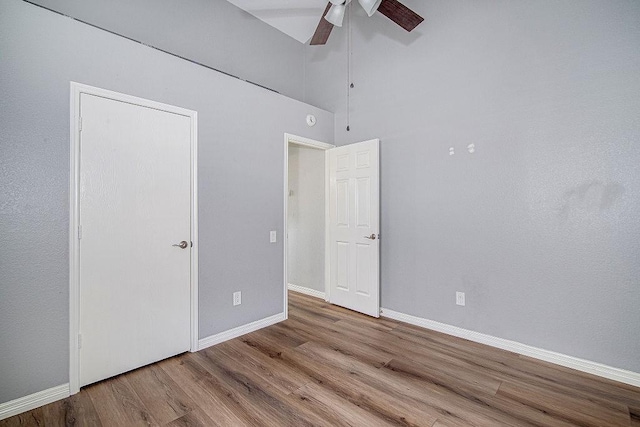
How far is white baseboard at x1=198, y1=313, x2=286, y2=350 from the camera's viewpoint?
8.93ft

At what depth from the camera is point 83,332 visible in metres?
2.08

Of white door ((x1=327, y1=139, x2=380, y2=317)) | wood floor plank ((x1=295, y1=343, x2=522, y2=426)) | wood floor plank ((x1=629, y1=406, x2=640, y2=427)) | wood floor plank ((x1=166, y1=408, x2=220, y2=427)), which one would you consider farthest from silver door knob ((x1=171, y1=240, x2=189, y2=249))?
wood floor plank ((x1=629, y1=406, x2=640, y2=427))

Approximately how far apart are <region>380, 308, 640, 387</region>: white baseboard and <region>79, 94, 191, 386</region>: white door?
7.91 ft

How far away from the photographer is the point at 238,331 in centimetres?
297

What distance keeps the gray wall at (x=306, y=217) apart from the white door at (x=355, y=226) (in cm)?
29

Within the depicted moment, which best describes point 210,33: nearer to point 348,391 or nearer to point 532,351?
point 348,391

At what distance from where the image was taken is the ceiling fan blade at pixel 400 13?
2525 millimetres

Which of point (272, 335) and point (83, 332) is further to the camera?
point (272, 335)

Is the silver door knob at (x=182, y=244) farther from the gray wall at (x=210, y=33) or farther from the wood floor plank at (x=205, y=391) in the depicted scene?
the gray wall at (x=210, y=33)

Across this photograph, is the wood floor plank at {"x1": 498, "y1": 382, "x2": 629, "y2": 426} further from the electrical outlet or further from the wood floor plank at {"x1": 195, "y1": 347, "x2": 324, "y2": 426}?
the wood floor plank at {"x1": 195, "y1": 347, "x2": 324, "y2": 426}

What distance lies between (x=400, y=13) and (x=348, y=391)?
3154mm

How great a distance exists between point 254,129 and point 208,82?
0.61 m

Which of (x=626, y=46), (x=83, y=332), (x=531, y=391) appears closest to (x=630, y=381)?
(x=531, y=391)

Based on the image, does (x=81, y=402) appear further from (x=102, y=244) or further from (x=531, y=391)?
(x=531, y=391)
